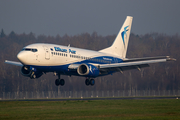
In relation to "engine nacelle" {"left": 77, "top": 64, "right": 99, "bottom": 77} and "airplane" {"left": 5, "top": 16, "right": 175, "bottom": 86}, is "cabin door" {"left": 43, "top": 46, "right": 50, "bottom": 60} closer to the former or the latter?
"airplane" {"left": 5, "top": 16, "right": 175, "bottom": 86}

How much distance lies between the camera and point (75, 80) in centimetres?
7644

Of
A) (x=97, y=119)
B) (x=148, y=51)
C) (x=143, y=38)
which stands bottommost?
(x=97, y=119)

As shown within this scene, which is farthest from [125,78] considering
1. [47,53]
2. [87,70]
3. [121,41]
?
[47,53]

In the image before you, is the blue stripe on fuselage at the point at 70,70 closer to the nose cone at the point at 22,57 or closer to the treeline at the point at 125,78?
the nose cone at the point at 22,57

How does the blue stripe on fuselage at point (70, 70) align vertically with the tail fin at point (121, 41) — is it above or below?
below

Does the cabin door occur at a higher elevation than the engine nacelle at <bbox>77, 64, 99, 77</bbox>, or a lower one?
higher

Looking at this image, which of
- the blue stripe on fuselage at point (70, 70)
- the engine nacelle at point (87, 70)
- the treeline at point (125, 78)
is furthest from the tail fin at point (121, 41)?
the treeline at point (125, 78)

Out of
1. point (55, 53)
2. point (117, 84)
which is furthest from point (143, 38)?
point (55, 53)

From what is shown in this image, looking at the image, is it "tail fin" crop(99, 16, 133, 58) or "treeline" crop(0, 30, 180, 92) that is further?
"treeline" crop(0, 30, 180, 92)

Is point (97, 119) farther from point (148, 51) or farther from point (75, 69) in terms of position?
point (148, 51)

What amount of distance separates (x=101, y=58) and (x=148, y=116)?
23039 millimetres

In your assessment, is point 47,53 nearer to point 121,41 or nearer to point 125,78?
point 121,41

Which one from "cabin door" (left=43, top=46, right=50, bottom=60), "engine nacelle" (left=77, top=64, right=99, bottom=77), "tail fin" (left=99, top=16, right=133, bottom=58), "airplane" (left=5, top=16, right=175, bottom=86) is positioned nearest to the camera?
"airplane" (left=5, top=16, right=175, bottom=86)

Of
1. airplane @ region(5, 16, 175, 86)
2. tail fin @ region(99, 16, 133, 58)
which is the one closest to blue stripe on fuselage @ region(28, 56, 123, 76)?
airplane @ region(5, 16, 175, 86)
